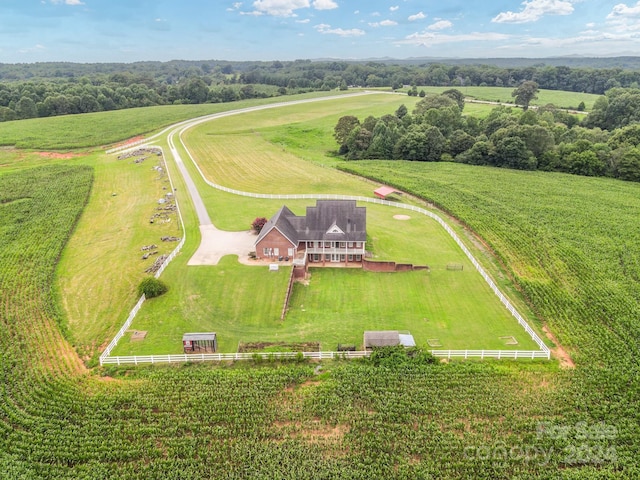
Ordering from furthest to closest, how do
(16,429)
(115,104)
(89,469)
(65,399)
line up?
(115,104)
(65,399)
(16,429)
(89,469)

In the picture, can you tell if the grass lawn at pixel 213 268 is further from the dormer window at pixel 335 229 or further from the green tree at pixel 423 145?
the green tree at pixel 423 145

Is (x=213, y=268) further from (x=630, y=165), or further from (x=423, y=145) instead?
(x=630, y=165)

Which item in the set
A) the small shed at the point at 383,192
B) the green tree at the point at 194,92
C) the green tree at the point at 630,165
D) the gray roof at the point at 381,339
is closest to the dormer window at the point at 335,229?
the gray roof at the point at 381,339

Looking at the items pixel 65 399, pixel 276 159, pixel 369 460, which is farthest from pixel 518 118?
pixel 65 399

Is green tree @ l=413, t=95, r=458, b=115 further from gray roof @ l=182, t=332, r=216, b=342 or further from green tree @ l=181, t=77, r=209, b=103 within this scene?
gray roof @ l=182, t=332, r=216, b=342

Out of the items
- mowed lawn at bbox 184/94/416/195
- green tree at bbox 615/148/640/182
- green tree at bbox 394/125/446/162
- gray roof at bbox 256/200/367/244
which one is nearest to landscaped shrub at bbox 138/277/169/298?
gray roof at bbox 256/200/367/244

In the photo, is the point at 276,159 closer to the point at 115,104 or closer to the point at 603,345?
the point at 603,345

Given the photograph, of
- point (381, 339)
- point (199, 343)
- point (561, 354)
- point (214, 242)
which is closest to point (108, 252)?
point (214, 242)
